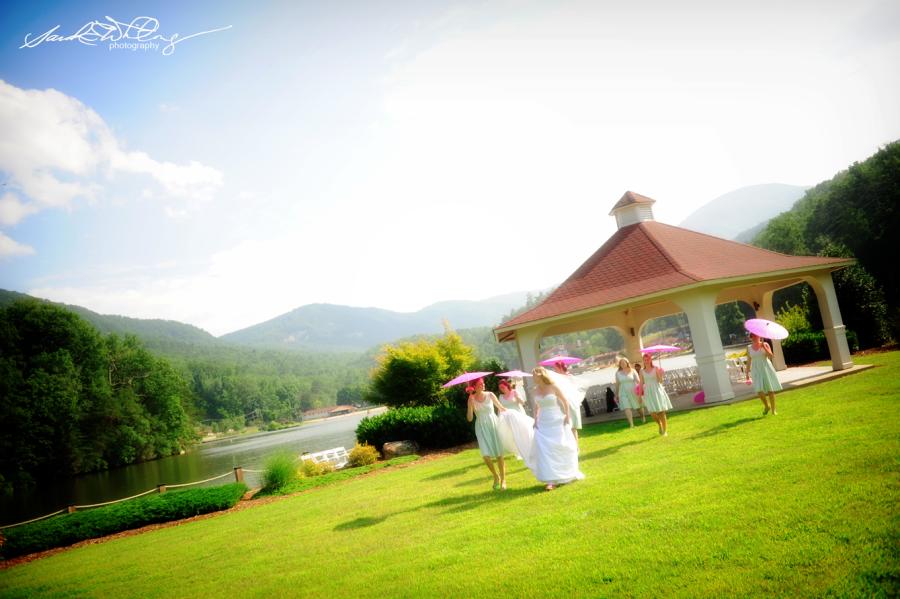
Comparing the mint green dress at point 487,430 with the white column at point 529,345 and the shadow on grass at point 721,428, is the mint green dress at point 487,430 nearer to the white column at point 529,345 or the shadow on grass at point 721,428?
the shadow on grass at point 721,428

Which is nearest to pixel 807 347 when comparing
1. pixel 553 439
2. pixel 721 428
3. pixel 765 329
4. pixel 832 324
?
pixel 832 324

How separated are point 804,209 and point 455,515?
277ft

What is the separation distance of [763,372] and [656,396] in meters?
2.41

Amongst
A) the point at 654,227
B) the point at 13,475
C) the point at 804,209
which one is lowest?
the point at 13,475

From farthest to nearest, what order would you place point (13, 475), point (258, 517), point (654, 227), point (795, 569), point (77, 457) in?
point (77, 457) → point (13, 475) → point (654, 227) → point (258, 517) → point (795, 569)

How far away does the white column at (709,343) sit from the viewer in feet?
52.2

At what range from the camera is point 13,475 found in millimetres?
47312

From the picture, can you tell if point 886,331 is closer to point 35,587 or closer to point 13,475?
point 35,587

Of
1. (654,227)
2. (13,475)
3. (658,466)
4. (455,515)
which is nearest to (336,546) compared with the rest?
(455,515)

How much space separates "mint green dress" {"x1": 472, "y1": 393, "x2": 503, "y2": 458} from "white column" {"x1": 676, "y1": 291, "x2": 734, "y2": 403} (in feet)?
29.0

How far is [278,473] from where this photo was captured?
57.1ft

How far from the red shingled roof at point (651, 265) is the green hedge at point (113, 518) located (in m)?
11.0

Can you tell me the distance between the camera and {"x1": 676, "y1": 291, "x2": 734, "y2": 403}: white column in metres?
15.9

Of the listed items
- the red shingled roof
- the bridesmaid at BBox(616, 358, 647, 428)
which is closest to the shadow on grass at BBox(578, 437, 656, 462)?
A: the bridesmaid at BBox(616, 358, 647, 428)
